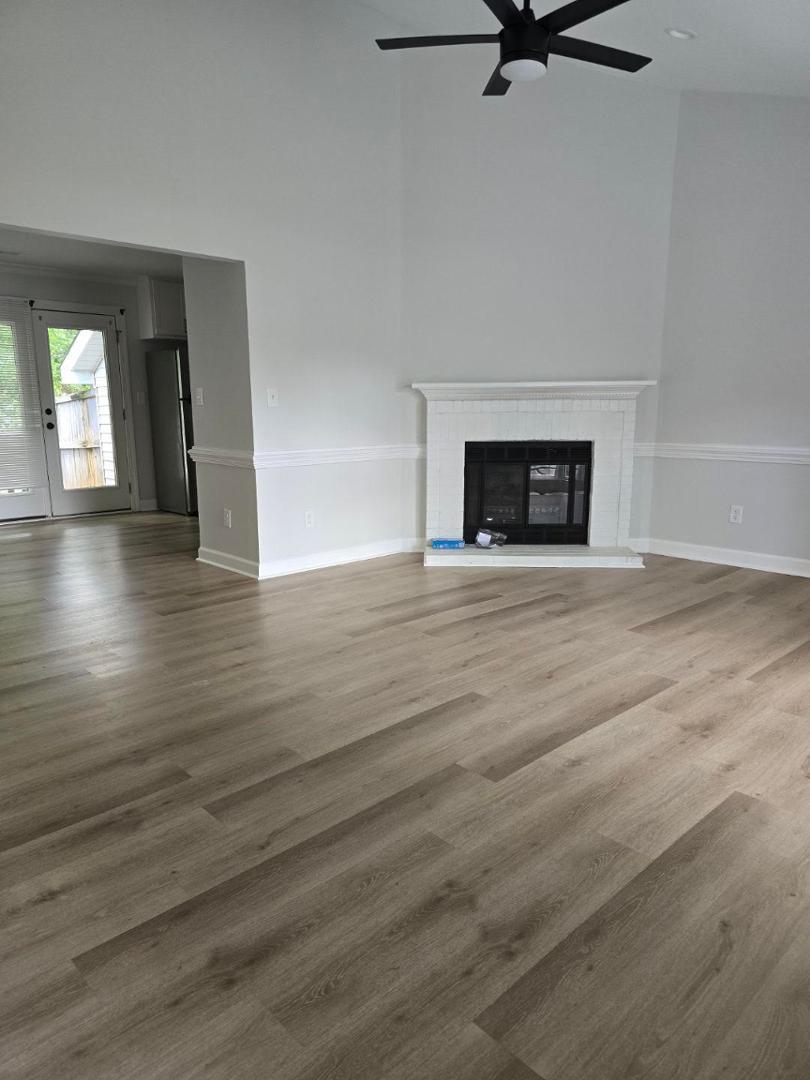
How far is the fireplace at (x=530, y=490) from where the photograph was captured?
17.4 feet

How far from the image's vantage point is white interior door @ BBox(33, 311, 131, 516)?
298 inches

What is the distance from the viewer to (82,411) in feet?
25.8

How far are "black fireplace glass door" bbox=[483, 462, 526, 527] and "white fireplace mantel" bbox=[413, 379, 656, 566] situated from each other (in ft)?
0.66

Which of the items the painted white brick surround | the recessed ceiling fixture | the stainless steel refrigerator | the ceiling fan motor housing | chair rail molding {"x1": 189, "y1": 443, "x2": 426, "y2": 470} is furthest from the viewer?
the stainless steel refrigerator

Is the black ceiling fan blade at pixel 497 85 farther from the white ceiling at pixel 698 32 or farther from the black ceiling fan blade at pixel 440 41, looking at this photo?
the white ceiling at pixel 698 32

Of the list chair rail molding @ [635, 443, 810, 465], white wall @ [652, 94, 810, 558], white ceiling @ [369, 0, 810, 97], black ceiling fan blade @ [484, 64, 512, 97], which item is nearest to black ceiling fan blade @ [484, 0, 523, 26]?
black ceiling fan blade @ [484, 64, 512, 97]

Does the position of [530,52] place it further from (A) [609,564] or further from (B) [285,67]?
(A) [609,564]

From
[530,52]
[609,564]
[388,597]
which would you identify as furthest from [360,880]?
[609,564]

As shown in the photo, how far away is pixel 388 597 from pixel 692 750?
2.19 metres

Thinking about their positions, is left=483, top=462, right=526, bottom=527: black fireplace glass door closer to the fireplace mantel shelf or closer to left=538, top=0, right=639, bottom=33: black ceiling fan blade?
the fireplace mantel shelf

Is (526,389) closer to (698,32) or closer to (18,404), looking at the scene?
(698,32)

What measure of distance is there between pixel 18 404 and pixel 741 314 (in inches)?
267

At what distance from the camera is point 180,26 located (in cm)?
385

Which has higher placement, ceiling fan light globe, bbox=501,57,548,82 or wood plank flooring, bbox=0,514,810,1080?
ceiling fan light globe, bbox=501,57,548,82
